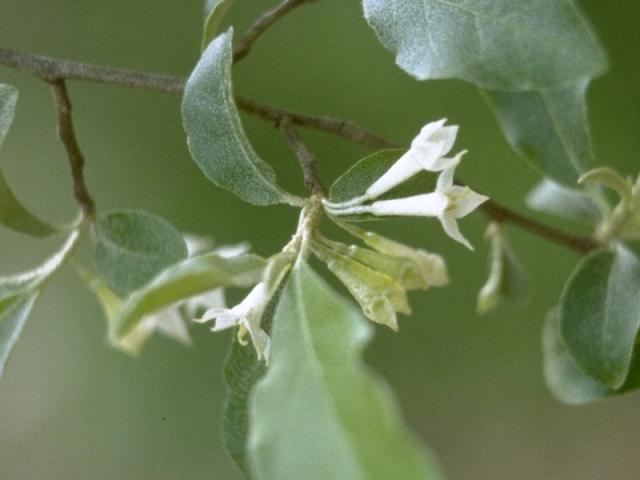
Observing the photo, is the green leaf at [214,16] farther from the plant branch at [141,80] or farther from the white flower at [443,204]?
the white flower at [443,204]

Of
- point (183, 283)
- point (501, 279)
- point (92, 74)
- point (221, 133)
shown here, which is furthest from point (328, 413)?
point (501, 279)

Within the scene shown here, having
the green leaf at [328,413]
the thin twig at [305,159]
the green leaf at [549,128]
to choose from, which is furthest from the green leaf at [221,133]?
the green leaf at [549,128]

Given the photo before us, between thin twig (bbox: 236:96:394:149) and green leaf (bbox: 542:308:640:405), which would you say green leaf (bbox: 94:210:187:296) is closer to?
thin twig (bbox: 236:96:394:149)

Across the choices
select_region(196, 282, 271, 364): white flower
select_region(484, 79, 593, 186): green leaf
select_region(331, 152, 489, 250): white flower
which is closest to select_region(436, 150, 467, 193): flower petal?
select_region(331, 152, 489, 250): white flower

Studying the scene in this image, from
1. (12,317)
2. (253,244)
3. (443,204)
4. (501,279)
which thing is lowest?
(253,244)

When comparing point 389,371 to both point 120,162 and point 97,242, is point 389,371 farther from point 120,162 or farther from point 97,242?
point 97,242

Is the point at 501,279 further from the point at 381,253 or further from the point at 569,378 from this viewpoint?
the point at 381,253
